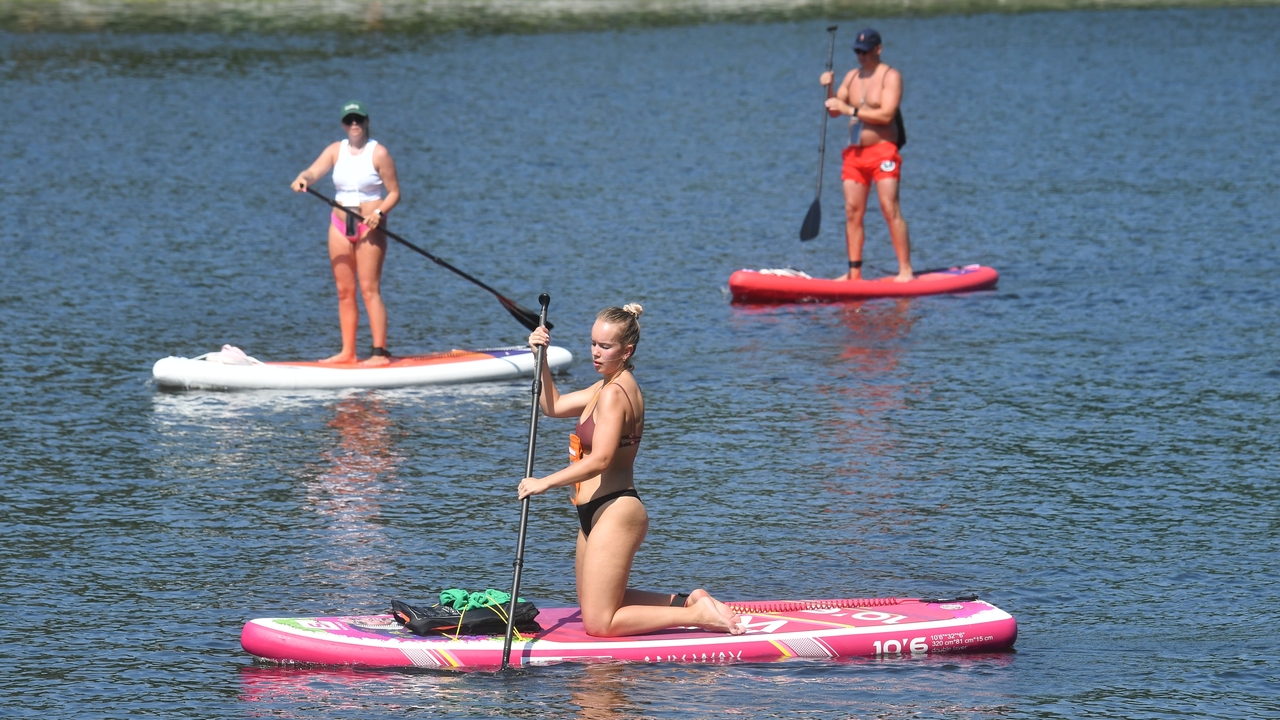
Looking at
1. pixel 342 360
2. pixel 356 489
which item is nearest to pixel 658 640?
pixel 356 489

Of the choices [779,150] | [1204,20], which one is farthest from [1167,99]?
[1204,20]

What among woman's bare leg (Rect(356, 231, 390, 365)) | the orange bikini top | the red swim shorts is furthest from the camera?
the red swim shorts

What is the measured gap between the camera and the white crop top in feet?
44.6

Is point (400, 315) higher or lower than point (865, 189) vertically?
lower

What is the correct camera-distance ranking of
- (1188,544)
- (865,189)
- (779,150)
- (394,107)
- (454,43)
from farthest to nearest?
1. (454,43)
2. (394,107)
3. (779,150)
4. (865,189)
5. (1188,544)

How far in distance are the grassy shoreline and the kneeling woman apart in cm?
3750

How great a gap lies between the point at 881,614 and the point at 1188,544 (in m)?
2.57

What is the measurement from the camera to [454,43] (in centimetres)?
4278

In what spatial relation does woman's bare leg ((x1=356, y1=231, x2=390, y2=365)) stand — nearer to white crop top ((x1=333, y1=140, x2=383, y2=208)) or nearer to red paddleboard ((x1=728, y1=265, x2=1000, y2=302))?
white crop top ((x1=333, y1=140, x2=383, y2=208))

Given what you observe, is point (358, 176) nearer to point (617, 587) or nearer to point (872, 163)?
point (872, 163)

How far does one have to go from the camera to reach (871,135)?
1698 cm

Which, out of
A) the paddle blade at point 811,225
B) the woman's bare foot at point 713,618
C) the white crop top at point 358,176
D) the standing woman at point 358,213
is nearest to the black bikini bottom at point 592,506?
the woman's bare foot at point 713,618

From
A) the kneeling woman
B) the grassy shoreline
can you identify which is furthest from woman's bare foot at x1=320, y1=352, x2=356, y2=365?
the grassy shoreline

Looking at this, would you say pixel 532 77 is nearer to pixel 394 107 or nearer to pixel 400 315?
pixel 394 107
